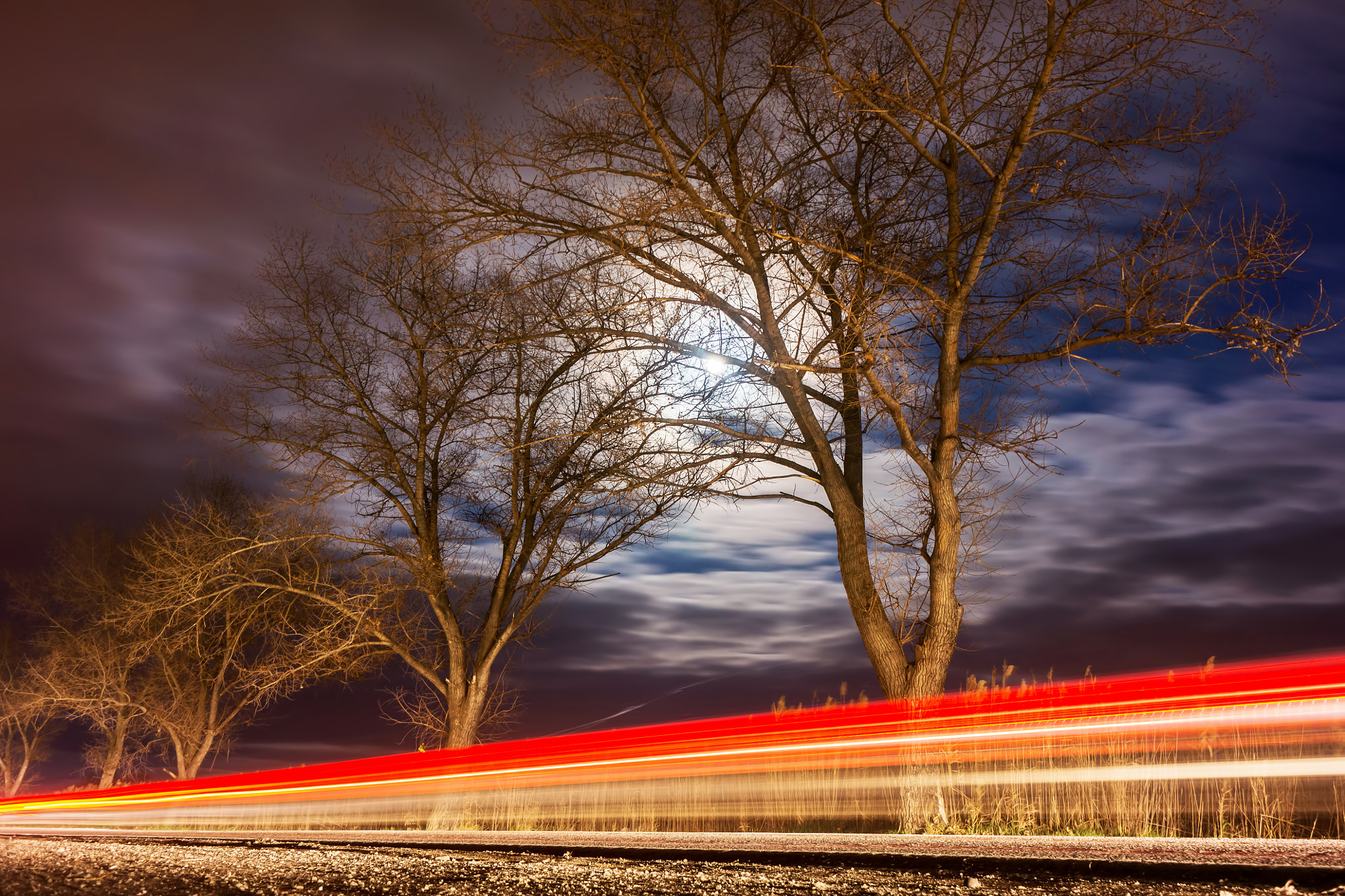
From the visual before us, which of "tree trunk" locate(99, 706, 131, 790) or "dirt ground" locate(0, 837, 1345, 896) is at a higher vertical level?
"dirt ground" locate(0, 837, 1345, 896)

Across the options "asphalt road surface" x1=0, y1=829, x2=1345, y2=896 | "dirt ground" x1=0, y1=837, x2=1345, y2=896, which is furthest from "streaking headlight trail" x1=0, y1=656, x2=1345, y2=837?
"dirt ground" x1=0, y1=837, x2=1345, y2=896

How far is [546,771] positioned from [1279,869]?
25.7ft

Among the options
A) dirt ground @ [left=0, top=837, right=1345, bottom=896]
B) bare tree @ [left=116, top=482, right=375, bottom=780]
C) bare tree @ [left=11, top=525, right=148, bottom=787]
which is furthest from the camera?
bare tree @ [left=11, top=525, right=148, bottom=787]

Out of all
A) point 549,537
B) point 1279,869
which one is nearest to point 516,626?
point 549,537

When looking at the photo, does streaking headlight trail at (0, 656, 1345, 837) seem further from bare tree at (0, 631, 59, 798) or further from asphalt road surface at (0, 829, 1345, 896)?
bare tree at (0, 631, 59, 798)

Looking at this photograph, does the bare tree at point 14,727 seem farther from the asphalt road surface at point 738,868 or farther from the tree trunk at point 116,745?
the asphalt road surface at point 738,868

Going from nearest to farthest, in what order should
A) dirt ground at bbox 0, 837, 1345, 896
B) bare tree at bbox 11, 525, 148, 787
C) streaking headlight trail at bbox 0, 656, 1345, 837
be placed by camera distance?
dirt ground at bbox 0, 837, 1345, 896
streaking headlight trail at bbox 0, 656, 1345, 837
bare tree at bbox 11, 525, 148, 787

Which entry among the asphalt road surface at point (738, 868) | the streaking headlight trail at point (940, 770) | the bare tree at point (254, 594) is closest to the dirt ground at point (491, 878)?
the asphalt road surface at point (738, 868)

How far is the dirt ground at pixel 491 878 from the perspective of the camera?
509 cm

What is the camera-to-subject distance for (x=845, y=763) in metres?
9.18

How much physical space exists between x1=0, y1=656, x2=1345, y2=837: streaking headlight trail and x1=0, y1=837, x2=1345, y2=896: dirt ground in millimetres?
2276

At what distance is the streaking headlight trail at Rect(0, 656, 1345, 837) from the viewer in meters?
6.92

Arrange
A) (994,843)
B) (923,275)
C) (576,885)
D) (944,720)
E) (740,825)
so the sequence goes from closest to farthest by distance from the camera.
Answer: (576,885), (994,843), (944,720), (740,825), (923,275)

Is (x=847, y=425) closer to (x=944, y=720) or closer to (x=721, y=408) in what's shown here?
(x=721, y=408)
